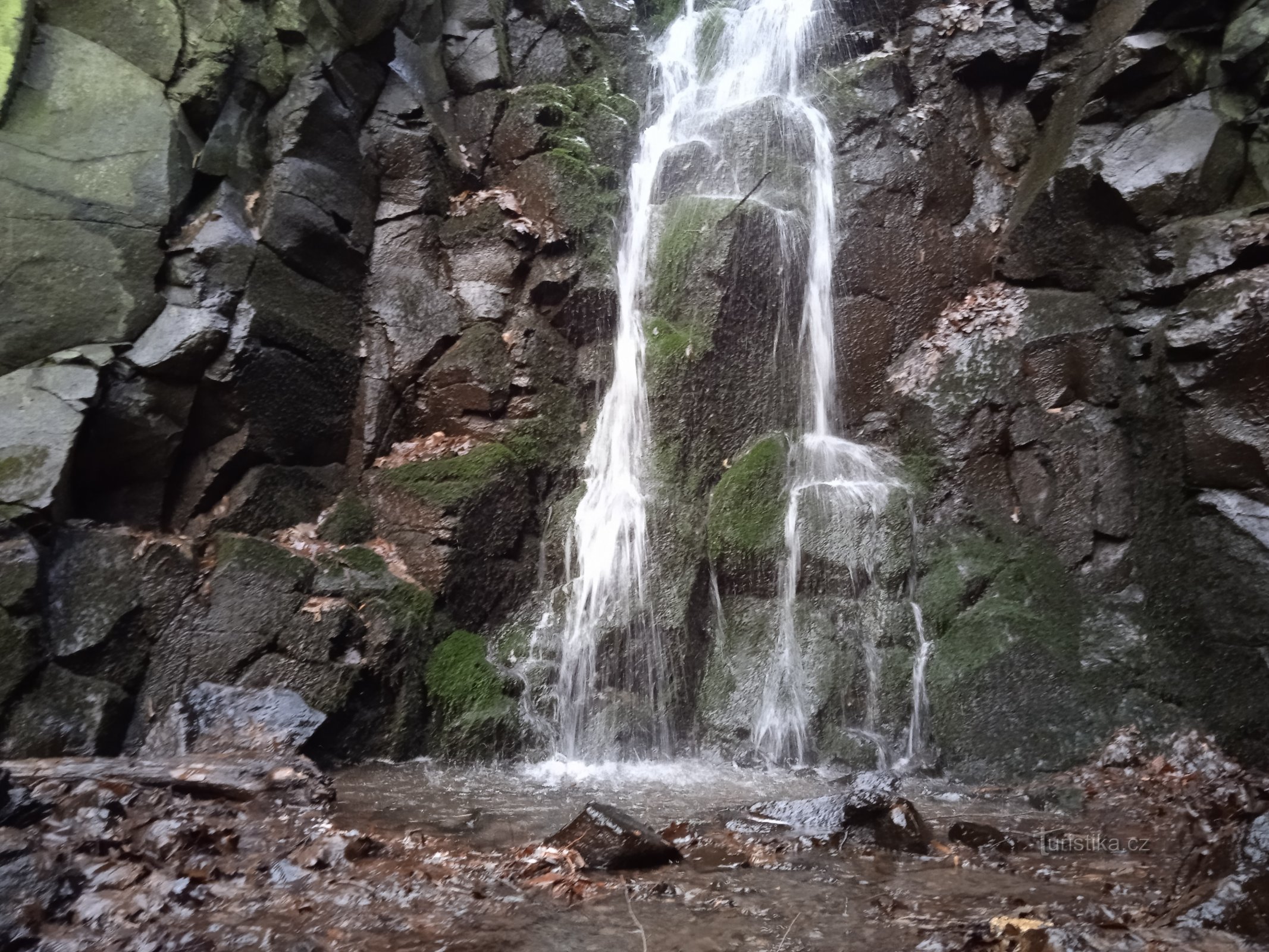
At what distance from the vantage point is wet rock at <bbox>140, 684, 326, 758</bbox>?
550 cm

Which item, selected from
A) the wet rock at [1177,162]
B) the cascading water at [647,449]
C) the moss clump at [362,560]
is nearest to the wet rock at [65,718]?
the moss clump at [362,560]

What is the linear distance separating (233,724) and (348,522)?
226 cm

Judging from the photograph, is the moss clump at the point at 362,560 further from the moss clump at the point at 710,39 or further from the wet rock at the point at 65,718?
the moss clump at the point at 710,39

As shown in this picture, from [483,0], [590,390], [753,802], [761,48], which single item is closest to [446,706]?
[753,802]

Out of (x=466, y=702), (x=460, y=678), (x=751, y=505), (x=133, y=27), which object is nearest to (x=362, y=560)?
(x=460, y=678)

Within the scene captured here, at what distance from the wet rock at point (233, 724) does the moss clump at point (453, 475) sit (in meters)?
2.16

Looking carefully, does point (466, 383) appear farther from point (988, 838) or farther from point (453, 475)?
point (988, 838)

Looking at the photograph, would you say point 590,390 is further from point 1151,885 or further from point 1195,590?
point 1151,885

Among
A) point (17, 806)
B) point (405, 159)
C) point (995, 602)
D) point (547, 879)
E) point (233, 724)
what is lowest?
point (547, 879)

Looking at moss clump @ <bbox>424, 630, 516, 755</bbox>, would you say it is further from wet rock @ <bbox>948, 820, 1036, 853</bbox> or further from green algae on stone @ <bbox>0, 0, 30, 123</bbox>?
green algae on stone @ <bbox>0, 0, 30, 123</bbox>

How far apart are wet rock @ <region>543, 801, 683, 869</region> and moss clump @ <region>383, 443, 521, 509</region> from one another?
3919 mm

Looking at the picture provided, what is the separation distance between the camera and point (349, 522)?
24.8 ft

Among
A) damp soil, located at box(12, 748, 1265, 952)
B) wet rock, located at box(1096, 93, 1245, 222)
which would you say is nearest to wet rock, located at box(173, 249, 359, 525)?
damp soil, located at box(12, 748, 1265, 952)

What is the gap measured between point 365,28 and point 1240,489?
9.42m
